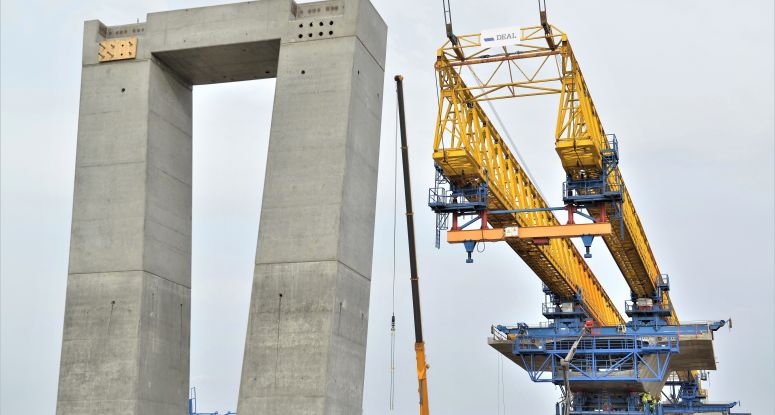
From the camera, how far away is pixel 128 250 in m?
30.4

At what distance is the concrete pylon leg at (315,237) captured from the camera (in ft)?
92.0

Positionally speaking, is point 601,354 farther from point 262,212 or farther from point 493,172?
point 262,212

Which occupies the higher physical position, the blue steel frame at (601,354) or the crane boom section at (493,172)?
the crane boom section at (493,172)

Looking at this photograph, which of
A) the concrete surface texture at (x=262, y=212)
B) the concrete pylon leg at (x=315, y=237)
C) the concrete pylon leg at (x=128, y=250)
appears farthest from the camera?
the concrete pylon leg at (x=128, y=250)

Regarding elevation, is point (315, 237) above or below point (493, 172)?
below

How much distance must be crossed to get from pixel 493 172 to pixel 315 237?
2260cm

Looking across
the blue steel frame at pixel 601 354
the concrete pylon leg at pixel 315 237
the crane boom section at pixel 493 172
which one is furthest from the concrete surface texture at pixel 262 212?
the blue steel frame at pixel 601 354

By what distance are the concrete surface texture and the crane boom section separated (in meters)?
15.3

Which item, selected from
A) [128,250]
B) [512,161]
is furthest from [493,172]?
[128,250]

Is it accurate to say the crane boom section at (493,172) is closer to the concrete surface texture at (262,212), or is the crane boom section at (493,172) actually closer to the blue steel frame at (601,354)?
the blue steel frame at (601,354)

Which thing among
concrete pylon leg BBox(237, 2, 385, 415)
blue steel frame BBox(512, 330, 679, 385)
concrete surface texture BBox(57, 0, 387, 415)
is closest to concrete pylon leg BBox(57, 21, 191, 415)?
concrete surface texture BBox(57, 0, 387, 415)

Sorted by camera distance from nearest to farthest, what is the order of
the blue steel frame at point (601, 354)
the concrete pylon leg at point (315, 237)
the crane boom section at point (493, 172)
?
the concrete pylon leg at point (315, 237)
the crane boom section at point (493, 172)
the blue steel frame at point (601, 354)

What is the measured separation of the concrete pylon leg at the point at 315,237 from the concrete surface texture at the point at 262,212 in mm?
40

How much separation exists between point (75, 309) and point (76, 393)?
2.41m
